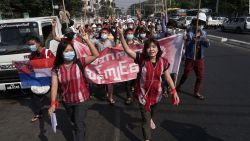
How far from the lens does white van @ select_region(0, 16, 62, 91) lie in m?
8.34

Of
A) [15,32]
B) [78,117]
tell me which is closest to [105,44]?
[15,32]

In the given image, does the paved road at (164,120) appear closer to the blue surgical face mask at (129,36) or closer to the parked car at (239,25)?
the blue surgical face mask at (129,36)

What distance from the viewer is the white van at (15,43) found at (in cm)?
834

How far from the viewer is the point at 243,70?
10.8m

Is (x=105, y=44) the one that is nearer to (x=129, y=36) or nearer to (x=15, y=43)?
(x=129, y=36)

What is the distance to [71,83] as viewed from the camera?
447cm

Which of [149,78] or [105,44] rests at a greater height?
[105,44]

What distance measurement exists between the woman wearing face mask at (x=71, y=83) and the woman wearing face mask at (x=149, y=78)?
674 millimetres

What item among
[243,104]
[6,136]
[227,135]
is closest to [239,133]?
[227,135]

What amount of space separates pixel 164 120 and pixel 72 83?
2.27m

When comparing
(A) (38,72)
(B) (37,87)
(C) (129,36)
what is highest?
(C) (129,36)

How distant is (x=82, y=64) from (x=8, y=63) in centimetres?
439

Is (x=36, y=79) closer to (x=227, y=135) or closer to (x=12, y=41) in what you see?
(x=12, y=41)

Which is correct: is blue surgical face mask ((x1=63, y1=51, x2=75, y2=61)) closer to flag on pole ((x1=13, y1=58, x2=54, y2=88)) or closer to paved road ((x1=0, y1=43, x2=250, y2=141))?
paved road ((x1=0, y1=43, x2=250, y2=141))
